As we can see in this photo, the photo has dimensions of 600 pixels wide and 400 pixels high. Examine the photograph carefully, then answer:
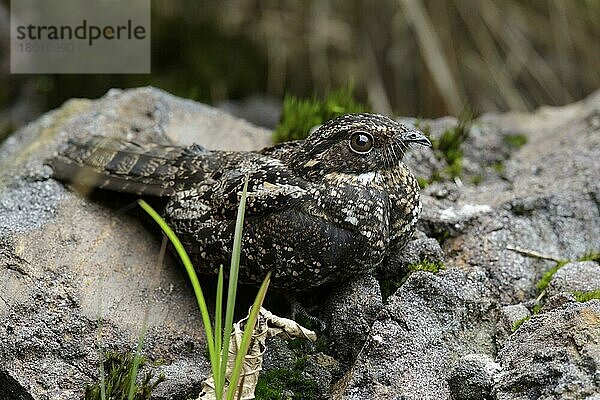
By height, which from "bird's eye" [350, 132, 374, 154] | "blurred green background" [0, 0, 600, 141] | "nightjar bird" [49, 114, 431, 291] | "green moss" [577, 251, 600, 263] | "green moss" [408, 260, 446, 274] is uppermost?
"blurred green background" [0, 0, 600, 141]

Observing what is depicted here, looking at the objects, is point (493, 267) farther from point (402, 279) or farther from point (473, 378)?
point (473, 378)

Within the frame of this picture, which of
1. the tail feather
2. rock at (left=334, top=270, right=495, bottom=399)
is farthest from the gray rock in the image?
the tail feather

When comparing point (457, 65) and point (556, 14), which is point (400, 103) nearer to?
point (457, 65)

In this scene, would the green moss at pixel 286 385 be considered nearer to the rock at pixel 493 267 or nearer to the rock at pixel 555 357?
the rock at pixel 493 267

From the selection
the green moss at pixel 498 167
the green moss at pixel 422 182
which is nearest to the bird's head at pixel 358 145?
the green moss at pixel 422 182

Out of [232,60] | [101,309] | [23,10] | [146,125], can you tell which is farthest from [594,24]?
[101,309]

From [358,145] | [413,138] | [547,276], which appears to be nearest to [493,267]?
[547,276]

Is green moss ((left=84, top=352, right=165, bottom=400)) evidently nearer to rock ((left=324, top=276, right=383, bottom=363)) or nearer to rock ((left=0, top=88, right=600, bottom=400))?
rock ((left=0, top=88, right=600, bottom=400))
